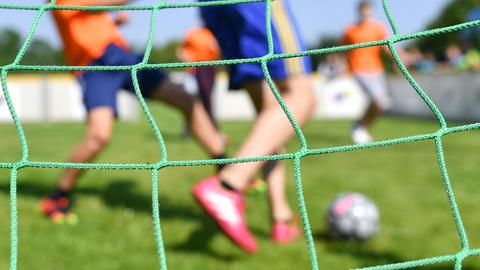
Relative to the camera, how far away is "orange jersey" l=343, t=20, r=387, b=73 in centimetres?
720

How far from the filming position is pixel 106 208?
3.44m

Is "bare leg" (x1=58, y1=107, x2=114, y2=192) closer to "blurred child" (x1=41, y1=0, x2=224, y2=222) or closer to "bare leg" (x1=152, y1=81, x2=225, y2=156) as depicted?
"blurred child" (x1=41, y1=0, x2=224, y2=222)

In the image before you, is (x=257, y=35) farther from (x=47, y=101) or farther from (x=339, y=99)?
(x=47, y=101)

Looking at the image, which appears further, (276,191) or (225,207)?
(276,191)

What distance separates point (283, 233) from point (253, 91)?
62cm

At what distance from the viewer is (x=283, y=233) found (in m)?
2.77

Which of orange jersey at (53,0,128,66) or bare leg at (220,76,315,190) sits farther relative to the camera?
orange jersey at (53,0,128,66)

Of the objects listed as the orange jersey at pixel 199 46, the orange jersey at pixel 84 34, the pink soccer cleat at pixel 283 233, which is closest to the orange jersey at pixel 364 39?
the orange jersey at pixel 199 46

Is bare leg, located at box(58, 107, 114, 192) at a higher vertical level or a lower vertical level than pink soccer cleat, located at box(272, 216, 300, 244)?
higher

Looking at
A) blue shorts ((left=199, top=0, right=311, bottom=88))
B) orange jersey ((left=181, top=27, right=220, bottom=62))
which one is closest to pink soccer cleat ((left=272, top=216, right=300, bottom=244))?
blue shorts ((left=199, top=0, right=311, bottom=88))

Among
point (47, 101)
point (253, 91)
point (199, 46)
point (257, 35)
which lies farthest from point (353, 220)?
point (47, 101)

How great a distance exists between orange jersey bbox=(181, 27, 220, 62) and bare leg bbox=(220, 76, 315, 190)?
3.85 meters

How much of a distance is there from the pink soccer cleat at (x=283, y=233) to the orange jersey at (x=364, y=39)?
15.3ft

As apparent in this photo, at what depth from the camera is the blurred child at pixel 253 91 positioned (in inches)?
91.7
